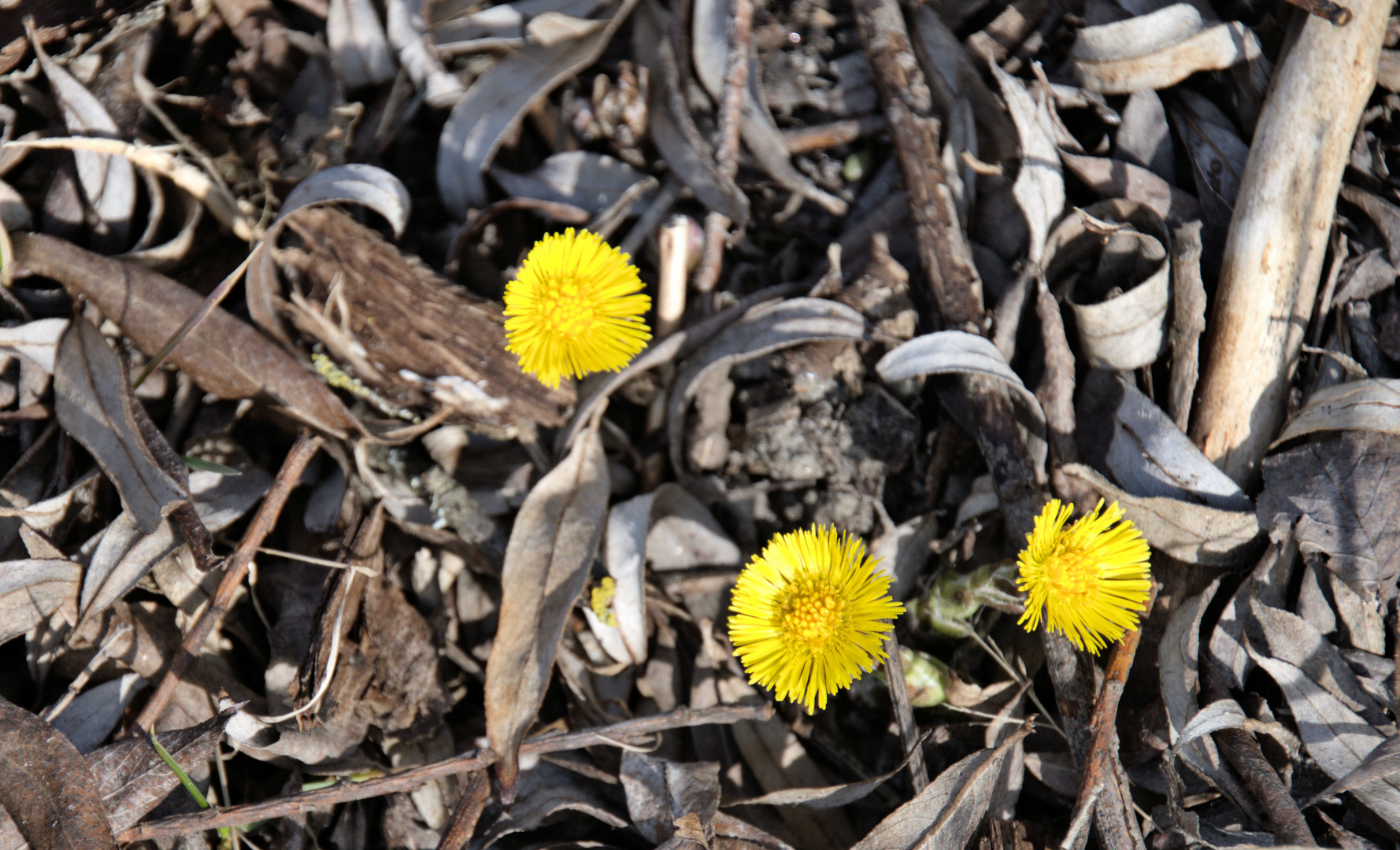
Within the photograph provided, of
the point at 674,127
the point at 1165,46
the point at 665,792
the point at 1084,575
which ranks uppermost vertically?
the point at 1165,46

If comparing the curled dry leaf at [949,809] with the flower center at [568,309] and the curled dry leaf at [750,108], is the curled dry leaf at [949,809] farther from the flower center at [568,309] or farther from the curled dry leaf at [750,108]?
the curled dry leaf at [750,108]

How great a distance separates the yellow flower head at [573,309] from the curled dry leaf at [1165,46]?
1043 mm

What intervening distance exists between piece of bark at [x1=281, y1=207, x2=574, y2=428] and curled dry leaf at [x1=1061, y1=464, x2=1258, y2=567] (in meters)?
1.07

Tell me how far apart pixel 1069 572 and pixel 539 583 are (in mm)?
933

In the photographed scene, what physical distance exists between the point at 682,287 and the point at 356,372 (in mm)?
680

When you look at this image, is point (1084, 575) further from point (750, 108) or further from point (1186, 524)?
point (750, 108)

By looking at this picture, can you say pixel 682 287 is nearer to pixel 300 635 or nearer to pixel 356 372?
pixel 356 372

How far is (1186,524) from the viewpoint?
1.36 meters

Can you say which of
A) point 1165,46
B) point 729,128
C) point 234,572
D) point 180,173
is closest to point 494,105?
point 729,128

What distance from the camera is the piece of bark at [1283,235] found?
4.58ft

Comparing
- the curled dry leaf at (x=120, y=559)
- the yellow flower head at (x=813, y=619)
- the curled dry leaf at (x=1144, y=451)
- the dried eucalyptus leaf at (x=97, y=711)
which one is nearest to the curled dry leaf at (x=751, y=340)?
the yellow flower head at (x=813, y=619)

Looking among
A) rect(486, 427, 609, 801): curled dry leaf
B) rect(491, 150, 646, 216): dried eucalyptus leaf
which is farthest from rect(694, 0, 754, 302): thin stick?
rect(486, 427, 609, 801): curled dry leaf

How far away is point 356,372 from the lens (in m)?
1.55

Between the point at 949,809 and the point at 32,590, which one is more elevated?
the point at 32,590
